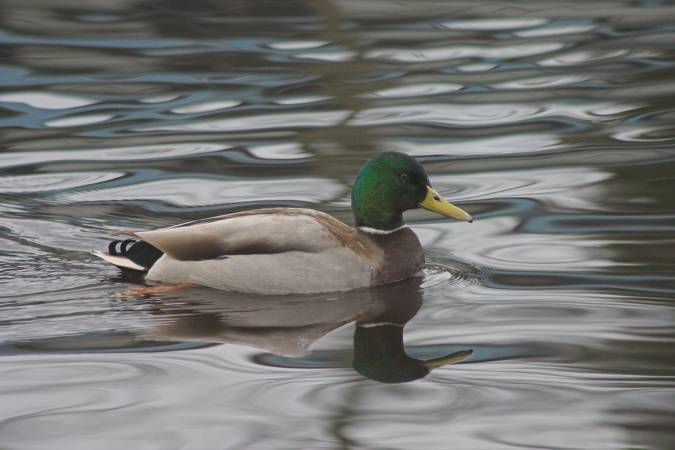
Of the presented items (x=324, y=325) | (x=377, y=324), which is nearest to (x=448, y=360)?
(x=377, y=324)

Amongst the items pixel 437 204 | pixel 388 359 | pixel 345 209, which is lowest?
pixel 388 359

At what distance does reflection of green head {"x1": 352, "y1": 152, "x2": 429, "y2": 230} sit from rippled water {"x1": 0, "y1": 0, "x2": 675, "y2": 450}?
37 centimetres

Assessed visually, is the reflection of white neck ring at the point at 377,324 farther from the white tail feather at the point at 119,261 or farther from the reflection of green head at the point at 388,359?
the white tail feather at the point at 119,261

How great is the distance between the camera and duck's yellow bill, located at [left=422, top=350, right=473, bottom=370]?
6.28 metres

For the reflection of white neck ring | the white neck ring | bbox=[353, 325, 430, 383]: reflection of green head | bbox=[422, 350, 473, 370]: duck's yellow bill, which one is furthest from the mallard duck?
bbox=[422, 350, 473, 370]: duck's yellow bill

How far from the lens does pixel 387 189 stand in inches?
320

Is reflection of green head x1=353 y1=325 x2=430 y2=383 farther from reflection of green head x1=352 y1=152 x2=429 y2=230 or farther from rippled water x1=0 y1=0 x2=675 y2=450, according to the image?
reflection of green head x1=352 y1=152 x2=429 y2=230

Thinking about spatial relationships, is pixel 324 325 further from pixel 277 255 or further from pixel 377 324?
pixel 277 255

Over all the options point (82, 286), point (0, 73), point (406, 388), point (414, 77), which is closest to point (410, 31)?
point (414, 77)

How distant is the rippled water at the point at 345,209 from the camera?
573cm

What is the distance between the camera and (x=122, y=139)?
11180 millimetres

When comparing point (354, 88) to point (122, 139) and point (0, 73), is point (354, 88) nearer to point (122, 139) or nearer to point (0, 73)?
point (122, 139)

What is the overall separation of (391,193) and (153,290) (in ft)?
4.72

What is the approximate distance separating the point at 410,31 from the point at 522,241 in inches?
263
